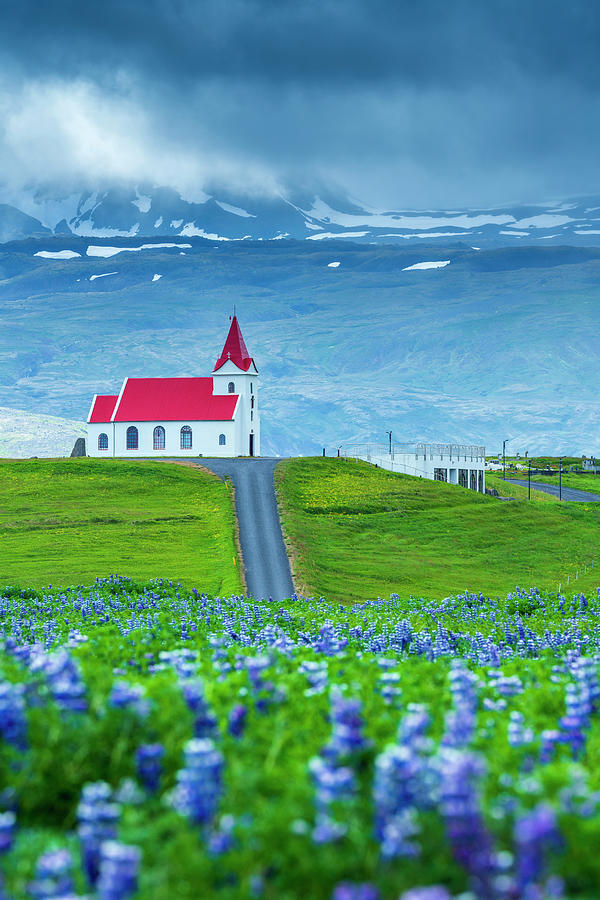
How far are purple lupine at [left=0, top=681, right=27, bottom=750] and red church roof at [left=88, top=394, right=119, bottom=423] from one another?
352 feet

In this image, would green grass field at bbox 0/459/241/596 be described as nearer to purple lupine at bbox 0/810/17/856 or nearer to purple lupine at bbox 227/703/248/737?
purple lupine at bbox 227/703/248/737

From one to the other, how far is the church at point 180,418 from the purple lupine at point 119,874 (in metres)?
105

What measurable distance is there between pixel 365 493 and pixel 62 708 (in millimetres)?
77685

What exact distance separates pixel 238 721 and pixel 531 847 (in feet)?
10.1

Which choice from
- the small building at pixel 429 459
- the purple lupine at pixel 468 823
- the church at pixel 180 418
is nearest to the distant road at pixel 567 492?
the small building at pixel 429 459

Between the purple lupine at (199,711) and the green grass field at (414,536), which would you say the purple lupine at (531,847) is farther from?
the green grass field at (414,536)

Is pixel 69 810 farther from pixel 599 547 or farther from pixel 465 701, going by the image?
pixel 599 547

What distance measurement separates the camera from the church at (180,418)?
10994 centimetres

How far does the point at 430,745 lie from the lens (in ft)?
20.6

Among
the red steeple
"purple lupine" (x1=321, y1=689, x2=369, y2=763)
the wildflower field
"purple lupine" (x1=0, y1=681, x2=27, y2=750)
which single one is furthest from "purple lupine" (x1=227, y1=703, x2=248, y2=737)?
the red steeple

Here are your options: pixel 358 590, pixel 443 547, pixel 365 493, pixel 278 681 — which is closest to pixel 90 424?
pixel 365 493

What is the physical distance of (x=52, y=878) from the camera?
488 cm

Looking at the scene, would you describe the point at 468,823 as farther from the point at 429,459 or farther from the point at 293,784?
the point at 429,459

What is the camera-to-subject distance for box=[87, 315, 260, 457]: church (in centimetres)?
10994
